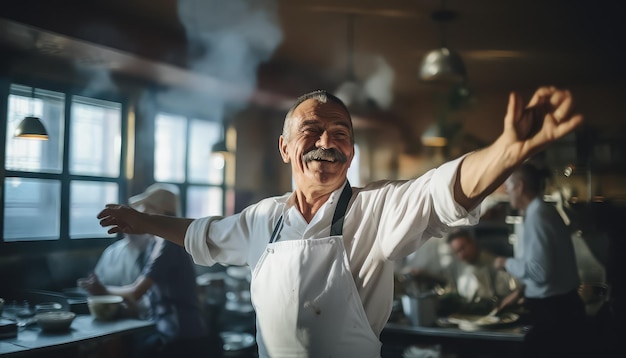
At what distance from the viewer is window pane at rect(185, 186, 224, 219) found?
116 inches

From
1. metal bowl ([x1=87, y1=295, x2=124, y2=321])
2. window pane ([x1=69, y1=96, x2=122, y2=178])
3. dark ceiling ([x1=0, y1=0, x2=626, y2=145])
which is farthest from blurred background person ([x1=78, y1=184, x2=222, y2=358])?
dark ceiling ([x1=0, y1=0, x2=626, y2=145])

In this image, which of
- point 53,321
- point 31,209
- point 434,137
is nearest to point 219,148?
point 31,209

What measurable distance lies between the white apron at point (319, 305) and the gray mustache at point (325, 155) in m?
0.14

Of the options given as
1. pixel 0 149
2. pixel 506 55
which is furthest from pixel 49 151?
pixel 506 55

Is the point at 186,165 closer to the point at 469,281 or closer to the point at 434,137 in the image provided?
the point at 434,137

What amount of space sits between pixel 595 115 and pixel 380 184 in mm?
1876

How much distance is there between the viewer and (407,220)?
1.26m

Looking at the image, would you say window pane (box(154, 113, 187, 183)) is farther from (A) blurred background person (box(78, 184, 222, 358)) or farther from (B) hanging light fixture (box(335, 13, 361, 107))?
(B) hanging light fixture (box(335, 13, 361, 107))

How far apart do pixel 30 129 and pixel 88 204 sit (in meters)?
0.46

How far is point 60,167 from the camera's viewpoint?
2.74m

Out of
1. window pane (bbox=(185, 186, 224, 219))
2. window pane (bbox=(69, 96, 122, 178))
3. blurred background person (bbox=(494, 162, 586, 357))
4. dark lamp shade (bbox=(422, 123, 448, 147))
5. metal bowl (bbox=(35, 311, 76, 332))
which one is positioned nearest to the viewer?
metal bowl (bbox=(35, 311, 76, 332))

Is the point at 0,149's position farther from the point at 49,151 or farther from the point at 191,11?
the point at 191,11

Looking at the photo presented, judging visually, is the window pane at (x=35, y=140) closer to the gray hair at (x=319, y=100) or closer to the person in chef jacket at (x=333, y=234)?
the person in chef jacket at (x=333, y=234)

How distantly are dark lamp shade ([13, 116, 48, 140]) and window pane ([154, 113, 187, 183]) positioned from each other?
1.90ft
